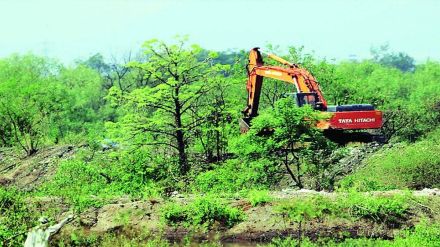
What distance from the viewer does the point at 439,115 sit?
121 ft

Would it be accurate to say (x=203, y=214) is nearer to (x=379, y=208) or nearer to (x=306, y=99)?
(x=379, y=208)

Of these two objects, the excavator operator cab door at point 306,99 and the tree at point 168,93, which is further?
the excavator operator cab door at point 306,99

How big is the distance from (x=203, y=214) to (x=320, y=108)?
380 inches

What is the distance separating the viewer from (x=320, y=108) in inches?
Answer: 1010

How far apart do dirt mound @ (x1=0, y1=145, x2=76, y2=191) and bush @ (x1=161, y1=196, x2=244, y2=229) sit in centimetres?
1317

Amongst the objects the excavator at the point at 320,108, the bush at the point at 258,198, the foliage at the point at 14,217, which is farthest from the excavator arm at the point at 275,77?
the foliage at the point at 14,217

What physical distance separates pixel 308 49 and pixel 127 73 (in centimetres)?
3154

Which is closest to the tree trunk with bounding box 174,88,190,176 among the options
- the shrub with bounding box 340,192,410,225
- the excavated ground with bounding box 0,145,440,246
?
the excavated ground with bounding box 0,145,440,246

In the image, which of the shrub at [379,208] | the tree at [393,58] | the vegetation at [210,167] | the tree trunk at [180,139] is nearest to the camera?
the shrub at [379,208]

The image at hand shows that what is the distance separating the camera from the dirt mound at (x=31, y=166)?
3091 cm

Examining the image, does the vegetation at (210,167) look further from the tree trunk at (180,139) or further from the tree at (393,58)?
the tree at (393,58)

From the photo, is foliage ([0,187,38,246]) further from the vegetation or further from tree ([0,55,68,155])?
tree ([0,55,68,155])

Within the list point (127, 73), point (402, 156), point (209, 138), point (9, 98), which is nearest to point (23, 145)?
point (9, 98)

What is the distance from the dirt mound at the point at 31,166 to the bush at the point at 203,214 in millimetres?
13173
